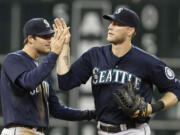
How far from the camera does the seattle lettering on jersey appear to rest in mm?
6602

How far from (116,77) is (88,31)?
3.59 metres

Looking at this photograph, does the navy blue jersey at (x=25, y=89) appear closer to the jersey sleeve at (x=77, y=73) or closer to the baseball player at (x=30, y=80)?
the baseball player at (x=30, y=80)

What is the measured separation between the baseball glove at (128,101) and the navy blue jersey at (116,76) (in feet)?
0.48

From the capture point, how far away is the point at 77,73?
6801 mm

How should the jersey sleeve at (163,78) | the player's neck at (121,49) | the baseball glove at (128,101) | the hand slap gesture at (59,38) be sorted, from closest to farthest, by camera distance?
1. the baseball glove at (128,101)
2. the hand slap gesture at (59,38)
3. the jersey sleeve at (163,78)
4. the player's neck at (121,49)

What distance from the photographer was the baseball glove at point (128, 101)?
6406 mm

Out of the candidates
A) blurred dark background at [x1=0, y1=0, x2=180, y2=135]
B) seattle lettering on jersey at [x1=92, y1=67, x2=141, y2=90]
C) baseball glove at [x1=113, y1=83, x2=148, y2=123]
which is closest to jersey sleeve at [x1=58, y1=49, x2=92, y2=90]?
seattle lettering on jersey at [x1=92, y1=67, x2=141, y2=90]

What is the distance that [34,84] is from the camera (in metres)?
6.41

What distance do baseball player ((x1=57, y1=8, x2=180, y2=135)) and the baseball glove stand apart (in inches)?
1.7

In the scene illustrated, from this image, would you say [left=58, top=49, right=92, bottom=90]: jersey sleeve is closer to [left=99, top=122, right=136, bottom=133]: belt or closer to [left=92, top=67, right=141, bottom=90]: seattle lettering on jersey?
[left=92, top=67, right=141, bottom=90]: seattle lettering on jersey

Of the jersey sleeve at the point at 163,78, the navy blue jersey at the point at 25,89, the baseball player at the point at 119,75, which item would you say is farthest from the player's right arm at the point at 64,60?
the jersey sleeve at the point at 163,78

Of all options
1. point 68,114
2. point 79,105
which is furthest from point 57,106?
point 79,105

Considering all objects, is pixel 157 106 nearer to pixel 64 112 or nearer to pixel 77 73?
pixel 77 73

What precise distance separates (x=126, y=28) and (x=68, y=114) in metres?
0.99
